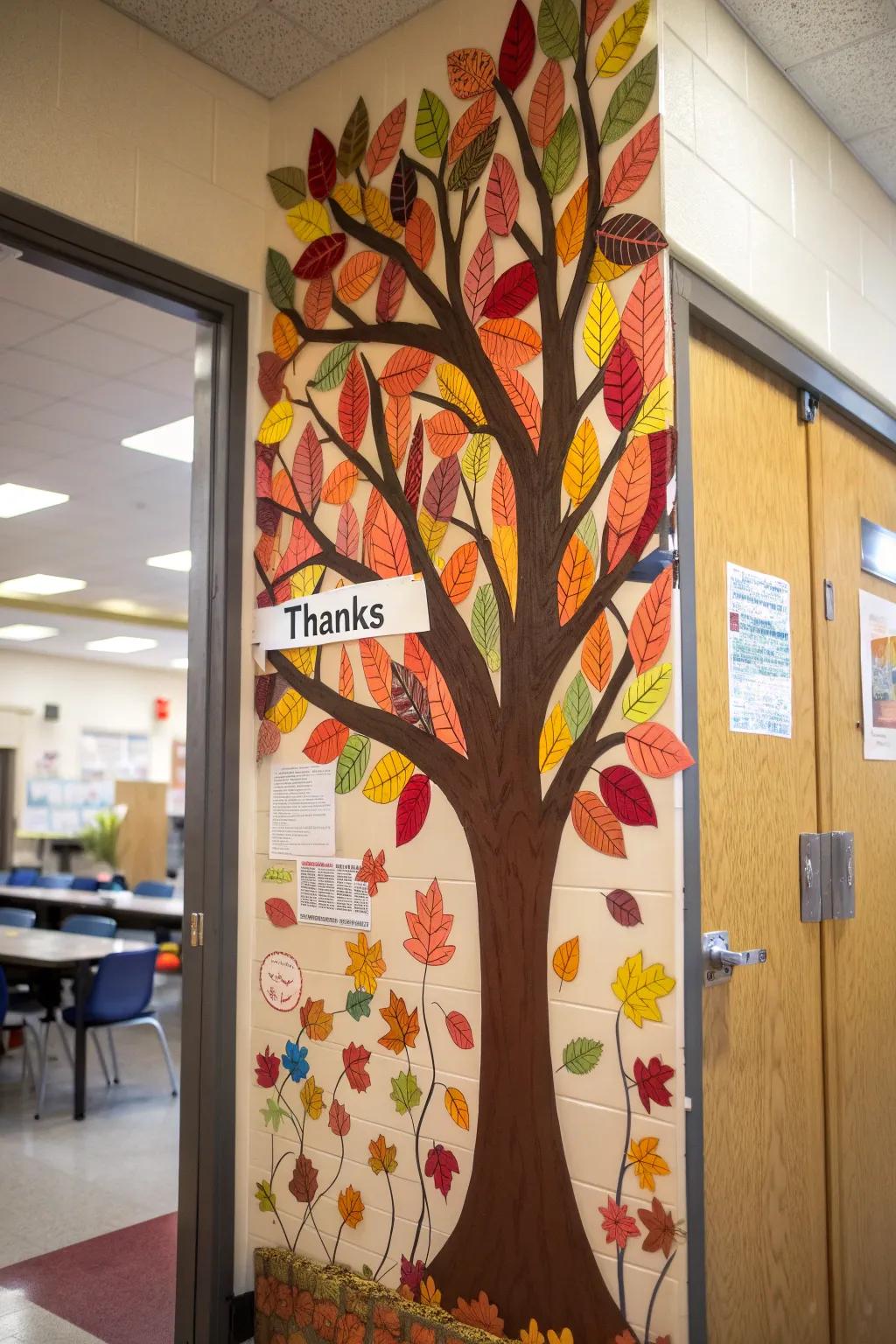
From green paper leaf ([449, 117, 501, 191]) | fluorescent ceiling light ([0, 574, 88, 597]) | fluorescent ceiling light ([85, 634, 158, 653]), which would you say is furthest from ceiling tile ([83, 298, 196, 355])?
fluorescent ceiling light ([85, 634, 158, 653])

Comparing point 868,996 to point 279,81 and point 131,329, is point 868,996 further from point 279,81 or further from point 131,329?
point 131,329

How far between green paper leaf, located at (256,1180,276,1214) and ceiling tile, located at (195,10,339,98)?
107 inches

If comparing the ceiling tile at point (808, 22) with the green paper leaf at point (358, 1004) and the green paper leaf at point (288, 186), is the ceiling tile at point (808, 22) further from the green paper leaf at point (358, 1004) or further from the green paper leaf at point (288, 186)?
the green paper leaf at point (358, 1004)

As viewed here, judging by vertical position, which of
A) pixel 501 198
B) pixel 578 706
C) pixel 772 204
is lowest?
pixel 578 706

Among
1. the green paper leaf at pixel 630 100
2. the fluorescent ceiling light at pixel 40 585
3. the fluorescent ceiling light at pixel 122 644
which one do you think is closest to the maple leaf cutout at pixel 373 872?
the green paper leaf at pixel 630 100

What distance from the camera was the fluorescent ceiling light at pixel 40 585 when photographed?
28.5ft

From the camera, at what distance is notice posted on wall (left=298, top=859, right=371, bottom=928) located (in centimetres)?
243

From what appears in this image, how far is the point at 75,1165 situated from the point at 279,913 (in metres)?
2.44

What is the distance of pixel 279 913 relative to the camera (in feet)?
8.52

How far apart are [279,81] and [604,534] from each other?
1.61 m

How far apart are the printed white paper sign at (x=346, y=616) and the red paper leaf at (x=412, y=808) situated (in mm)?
329

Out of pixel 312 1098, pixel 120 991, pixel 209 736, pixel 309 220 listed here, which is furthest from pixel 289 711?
pixel 120 991

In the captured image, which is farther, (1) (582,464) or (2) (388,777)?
(2) (388,777)

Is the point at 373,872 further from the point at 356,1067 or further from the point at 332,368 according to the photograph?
the point at 332,368
